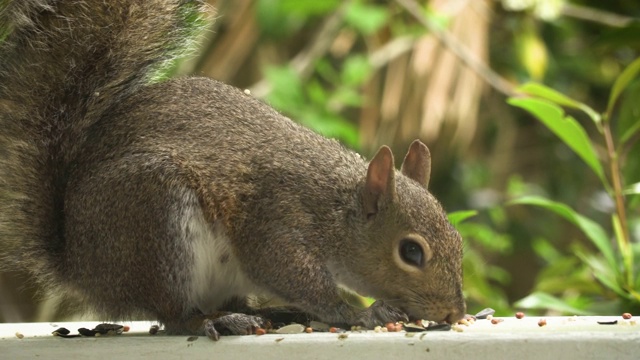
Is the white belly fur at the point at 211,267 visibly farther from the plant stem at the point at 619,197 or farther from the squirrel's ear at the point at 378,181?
the plant stem at the point at 619,197

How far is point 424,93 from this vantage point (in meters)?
4.32

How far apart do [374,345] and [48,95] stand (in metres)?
1.03

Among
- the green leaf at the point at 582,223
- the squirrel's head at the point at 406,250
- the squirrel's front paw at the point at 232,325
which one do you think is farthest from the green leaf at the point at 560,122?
the squirrel's front paw at the point at 232,325

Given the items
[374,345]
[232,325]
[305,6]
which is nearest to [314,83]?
[305,6]

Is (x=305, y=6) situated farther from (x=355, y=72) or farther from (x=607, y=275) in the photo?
(x=607, y=275)

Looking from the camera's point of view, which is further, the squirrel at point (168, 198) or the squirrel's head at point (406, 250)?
the squirrel's head at point (406, 250)

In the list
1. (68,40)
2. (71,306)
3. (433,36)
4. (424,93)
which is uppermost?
(433,36)

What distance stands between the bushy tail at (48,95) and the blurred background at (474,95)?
21 centimetres

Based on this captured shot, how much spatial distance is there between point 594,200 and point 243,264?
4.11 m

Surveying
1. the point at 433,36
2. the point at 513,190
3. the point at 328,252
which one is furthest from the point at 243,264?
the point at 513,190

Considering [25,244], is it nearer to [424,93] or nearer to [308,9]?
[308,9]

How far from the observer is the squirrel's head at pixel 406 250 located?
2375 millimetres

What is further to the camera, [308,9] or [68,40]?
[308,9]

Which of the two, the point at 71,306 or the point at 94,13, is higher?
the point at 94,13
